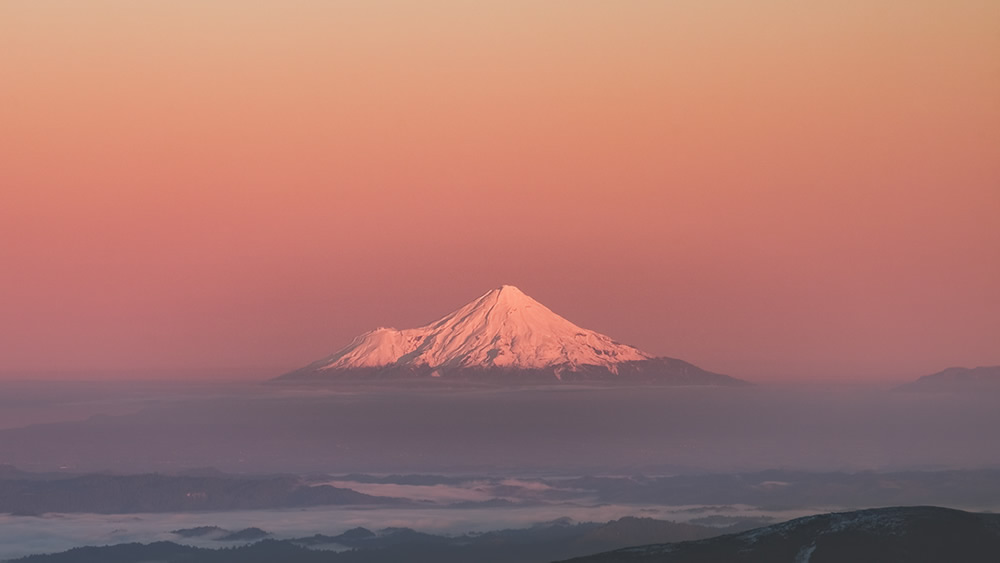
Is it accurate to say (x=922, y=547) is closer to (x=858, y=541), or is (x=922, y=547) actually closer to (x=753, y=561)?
(x=858, y=541)

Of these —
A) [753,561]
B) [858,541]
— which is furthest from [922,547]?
[753,561]

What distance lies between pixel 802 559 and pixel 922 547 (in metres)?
14.0

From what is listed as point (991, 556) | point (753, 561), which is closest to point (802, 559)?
point (753, 561)

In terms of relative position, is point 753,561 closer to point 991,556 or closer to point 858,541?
point 858,541

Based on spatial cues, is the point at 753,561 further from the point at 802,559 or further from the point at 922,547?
the point at 922,547

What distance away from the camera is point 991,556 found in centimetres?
18838

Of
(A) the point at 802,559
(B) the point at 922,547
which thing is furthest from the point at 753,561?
(B) the point at 922,547

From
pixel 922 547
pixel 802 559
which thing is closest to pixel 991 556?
pixel 922 547

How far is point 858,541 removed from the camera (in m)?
194

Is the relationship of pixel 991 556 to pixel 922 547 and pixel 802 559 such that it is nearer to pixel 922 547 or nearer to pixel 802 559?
pixel 922 547

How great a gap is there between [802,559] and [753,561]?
669 centimetres

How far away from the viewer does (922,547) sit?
629 ft

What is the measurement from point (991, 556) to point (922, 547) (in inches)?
306

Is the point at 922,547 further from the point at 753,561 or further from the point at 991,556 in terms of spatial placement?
the point at 753,561
